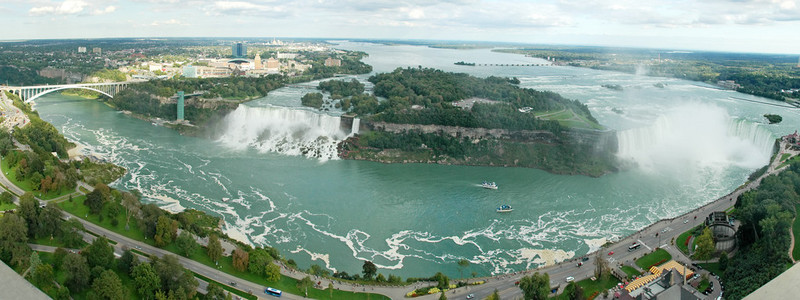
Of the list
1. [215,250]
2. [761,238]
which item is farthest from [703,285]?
[215,250]

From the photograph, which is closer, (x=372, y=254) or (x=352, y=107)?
(x=372, y=254)

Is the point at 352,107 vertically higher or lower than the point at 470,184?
higher

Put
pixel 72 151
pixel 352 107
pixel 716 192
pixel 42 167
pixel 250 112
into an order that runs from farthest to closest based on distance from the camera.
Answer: pixel 352 107
pixel 250 112
pixel 72 151
pixel 716 192
pixel 42 167

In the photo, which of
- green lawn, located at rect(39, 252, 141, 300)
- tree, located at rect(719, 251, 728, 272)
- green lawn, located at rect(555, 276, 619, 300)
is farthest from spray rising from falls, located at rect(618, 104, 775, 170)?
green lawn, located at rect(39, 252, 141, 300)

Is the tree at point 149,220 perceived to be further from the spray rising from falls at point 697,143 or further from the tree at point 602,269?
the spray rising from falls at point 697,143

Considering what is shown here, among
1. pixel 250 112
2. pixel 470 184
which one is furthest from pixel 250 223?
pixel 250 112

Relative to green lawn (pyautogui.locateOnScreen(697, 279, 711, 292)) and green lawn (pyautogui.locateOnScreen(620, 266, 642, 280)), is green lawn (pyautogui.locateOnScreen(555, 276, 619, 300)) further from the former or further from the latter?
green lawn (pyautogui.locateOnScreen(697, 279, 711, 292))

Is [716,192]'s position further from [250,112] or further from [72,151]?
[72,151]
